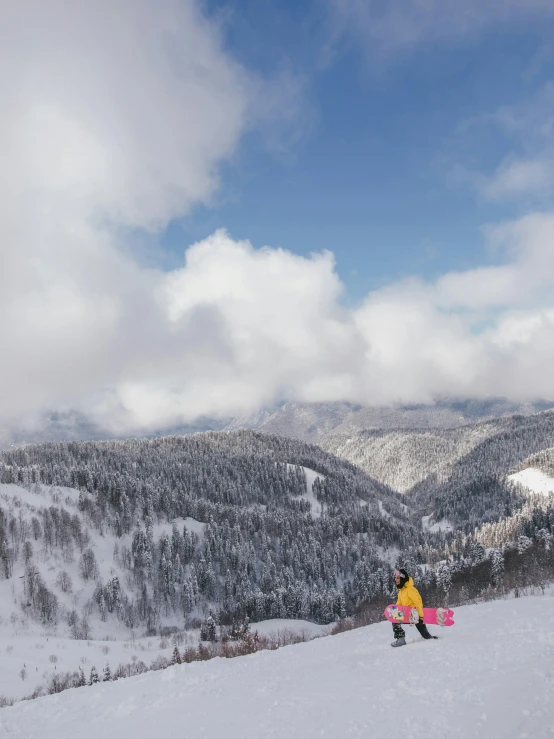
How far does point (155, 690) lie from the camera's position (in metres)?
15.3

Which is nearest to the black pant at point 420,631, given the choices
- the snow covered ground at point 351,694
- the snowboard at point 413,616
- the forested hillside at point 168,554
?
the snowboard at point 413,616

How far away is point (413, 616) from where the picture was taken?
16.4 meters

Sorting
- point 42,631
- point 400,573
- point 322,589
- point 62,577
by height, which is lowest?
point 322,589

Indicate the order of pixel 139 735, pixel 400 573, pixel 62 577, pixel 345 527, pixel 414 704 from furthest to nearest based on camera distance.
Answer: pixel 345 527
pixel 62 577
pixel 400 573
pixel 139 735
pixel 414 704

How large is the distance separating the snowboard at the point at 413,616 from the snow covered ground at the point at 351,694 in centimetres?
46

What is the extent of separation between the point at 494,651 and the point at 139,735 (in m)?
11.3

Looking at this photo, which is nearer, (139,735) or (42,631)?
(139,735)

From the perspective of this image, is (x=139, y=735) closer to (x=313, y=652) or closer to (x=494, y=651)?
(x=313, y=652)

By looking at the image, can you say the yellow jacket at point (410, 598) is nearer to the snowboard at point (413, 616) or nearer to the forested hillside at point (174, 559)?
the snowboard at point (413, 616)

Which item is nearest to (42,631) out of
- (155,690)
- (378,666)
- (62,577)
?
(62,577)

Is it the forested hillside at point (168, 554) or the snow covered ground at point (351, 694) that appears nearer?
the snow covered ground at point (351, 694)

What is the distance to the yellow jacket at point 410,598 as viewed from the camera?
1652 cm

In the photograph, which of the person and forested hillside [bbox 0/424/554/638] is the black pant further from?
forested hillside [bbox 0/424/554/638]

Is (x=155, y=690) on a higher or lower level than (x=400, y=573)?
lower
